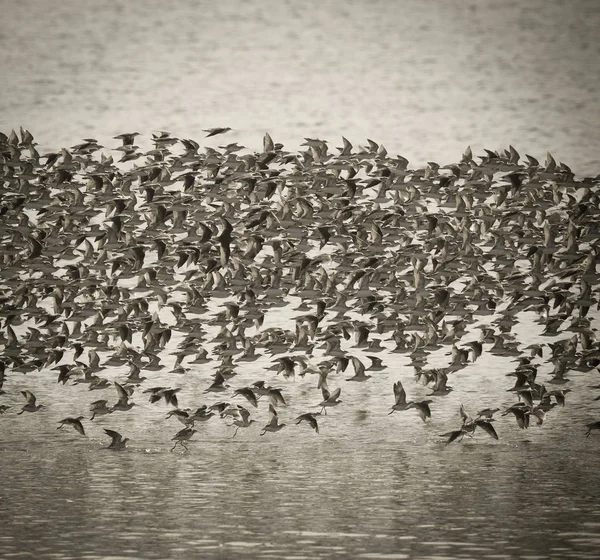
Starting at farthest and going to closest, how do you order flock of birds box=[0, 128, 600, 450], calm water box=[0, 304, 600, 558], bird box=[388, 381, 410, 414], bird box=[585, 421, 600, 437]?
flock of birds box=[0, 128, 600, 450] < bird box=[388, 381, 410, 414] < bird box=[585, 421, 600, 437] < calm water box=[0, 304, 600, 558]

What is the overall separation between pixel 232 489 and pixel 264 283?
7382mm

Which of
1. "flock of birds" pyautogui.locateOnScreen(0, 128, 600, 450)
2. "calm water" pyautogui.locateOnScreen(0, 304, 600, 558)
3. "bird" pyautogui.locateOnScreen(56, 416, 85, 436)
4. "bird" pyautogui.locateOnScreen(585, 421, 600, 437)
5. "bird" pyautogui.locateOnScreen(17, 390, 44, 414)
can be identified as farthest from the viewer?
"flock of birds" pyautogui.locateOnScreen(0, 128, 600, 450)

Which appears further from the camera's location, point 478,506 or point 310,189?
point 310,189

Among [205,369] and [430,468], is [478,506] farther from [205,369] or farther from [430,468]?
[205,369]

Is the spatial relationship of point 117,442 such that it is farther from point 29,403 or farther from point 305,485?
point 305,485

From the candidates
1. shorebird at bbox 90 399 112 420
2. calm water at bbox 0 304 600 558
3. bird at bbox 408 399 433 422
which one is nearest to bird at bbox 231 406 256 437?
calm water at bbox 0 304 600 558

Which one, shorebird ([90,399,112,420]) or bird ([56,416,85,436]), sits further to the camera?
shorebird ([90,399,112,420])

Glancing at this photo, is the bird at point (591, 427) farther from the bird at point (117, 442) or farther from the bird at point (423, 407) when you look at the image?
the bird at point (117, 442)

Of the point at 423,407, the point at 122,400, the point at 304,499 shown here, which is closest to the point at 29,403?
the point at 122,400

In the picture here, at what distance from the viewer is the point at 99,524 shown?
19.5m

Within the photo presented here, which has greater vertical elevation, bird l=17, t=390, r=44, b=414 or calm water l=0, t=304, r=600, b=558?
bird l=17, t=390, r=44, b=414

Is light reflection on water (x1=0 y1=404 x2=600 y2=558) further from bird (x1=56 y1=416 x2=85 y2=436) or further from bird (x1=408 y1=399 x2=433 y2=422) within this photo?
bird (x1=408 y1=399 x2=433 y2=422)

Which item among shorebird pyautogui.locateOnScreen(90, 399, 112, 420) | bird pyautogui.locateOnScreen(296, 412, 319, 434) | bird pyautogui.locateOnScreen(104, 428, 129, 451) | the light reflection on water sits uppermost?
shorebird pyautogui.locateOnScreen(90, 399, 112, 420)

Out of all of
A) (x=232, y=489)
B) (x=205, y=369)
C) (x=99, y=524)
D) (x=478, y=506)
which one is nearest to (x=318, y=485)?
(x=232, y=489)
